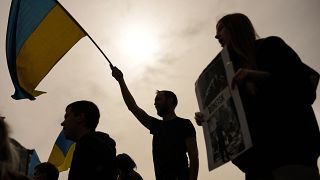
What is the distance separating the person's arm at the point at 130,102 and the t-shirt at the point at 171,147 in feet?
0.78

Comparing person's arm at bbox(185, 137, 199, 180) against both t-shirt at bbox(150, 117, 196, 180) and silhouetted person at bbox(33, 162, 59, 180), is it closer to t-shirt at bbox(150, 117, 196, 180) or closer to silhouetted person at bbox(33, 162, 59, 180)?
t-shirt at bbox(150, 117, 196, 180)

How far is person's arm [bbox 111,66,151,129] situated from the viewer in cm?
488

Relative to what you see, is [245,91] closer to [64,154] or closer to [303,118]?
[303,118]

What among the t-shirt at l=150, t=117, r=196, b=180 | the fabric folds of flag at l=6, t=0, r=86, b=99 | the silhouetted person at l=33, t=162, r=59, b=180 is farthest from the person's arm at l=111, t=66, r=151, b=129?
the silhouetted person at l=33, t=162, r=59, b=180

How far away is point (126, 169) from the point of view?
5.86m

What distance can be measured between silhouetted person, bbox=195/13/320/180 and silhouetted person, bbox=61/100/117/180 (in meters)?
2.08

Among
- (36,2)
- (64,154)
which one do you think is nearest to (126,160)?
(36,2)

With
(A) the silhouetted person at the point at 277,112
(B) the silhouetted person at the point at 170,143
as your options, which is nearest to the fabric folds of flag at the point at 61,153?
(B) the silhouetted person at the point at 170,143

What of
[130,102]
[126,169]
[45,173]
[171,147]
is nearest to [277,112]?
[171,147]

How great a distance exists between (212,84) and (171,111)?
7.93 feet

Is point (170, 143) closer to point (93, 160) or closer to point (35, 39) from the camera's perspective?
point (93, 160)

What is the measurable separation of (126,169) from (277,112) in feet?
13.2

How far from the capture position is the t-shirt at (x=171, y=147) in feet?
14.1

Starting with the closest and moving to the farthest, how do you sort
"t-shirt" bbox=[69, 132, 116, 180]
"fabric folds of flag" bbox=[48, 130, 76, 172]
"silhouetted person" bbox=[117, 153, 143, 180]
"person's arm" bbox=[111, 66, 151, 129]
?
"t-shirt" bbox=[69, 132, 116, 180], "person's arm" bbox=[111, 66, 151, 129], "silhouetted person" bbox=[117, 153, 143, 180], "fabric folds of flag" bbox=[48, 130, 76, 172]
